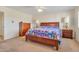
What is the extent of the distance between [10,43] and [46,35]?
Result: 2.80 feet

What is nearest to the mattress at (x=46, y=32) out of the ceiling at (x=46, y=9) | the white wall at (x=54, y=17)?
the white wall at (x=54, y=17)

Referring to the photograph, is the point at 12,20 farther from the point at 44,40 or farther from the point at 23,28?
the point at 44,40

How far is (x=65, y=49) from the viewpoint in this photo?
211 cm

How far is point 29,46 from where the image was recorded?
2172 millimetres

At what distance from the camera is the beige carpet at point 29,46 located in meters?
2.11

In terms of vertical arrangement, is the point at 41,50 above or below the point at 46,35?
below

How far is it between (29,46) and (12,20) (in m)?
0.74

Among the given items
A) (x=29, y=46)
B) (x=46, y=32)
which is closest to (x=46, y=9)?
(x=46, y=32)

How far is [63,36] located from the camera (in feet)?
7.03

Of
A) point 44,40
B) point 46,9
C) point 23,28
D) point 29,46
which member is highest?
point 46,9

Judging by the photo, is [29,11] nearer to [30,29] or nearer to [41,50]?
[30,29]

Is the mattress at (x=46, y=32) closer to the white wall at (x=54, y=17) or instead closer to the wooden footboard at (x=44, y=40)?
the wooden footboard at (x=44, y=40)

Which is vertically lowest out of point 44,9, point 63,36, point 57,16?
point 63,36
